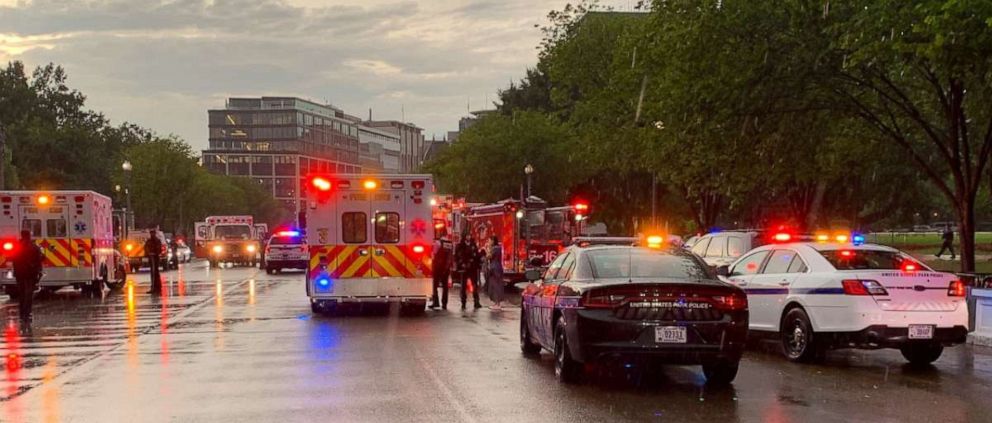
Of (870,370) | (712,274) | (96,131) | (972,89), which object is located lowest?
(870,370)

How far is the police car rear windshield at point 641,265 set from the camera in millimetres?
12195

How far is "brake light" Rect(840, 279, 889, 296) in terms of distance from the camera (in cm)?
1331

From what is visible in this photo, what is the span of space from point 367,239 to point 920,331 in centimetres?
1221

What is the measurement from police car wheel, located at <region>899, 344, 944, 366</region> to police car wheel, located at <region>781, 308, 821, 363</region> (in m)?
1.13

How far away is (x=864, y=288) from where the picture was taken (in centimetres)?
1334

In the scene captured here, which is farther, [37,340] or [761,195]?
[761,195]

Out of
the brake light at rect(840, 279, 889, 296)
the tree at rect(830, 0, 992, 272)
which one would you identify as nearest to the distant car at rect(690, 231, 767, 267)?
the tree at rect(830, 0, 992, 272)

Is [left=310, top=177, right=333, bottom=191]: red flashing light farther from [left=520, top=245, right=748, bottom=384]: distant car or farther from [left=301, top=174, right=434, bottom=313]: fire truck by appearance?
[left=520, top=245, right=748, bottom=384]: distant car

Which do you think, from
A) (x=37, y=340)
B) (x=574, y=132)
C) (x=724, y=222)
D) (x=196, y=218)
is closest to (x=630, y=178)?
(x=574, y=132)

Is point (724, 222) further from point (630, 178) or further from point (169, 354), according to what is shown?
point (169, 354)

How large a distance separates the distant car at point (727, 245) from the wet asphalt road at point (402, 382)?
16.4 feet

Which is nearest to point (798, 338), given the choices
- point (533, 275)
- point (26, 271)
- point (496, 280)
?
point (533, 275)

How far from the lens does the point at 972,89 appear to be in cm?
2327

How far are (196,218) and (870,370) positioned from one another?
107366mm
